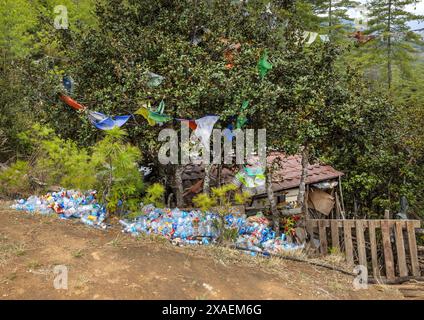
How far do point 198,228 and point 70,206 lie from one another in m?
2.23

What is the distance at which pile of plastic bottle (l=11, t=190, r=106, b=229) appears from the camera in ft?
19.5

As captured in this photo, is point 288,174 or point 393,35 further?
point 393,35

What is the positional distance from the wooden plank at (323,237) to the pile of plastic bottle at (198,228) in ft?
2.57

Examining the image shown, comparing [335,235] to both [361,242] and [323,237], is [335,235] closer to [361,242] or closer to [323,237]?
[323,237]

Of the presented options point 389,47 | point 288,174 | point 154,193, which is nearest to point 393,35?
point 389,47

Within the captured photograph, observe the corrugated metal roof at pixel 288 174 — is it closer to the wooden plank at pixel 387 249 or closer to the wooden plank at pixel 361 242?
the wooden plank at pixel 361 242

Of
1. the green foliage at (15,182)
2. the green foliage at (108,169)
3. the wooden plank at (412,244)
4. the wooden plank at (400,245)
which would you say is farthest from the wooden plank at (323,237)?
the green foliage at (15,182)

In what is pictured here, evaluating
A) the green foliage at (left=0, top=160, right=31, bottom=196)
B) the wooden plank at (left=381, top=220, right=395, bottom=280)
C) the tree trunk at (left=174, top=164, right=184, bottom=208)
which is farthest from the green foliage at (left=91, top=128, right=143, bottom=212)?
the wooden plank at (left=381, top=220, right=395, bottom=280)

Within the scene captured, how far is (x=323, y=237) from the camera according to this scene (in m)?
6.90

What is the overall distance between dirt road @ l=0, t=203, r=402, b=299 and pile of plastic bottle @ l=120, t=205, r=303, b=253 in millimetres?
303

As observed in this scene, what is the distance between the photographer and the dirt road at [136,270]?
13.0 ft

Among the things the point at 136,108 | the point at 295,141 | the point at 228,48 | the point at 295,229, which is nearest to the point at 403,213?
the point at 295,229

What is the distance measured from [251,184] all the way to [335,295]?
2382 mm

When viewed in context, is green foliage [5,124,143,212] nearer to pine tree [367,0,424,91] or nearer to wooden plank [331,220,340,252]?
wooden plank [331,220,340,252]
